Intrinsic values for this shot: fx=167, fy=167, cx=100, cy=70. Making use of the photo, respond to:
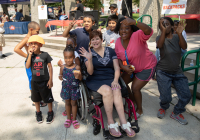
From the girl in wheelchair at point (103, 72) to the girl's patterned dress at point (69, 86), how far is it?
8.2 inches

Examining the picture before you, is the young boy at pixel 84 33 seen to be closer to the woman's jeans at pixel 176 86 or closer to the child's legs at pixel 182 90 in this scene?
the woman's jeans at pixel 176 86

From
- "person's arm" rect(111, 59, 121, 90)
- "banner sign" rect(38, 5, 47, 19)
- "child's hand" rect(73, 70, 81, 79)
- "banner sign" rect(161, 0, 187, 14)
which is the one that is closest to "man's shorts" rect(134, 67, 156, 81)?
"person's arm" rect(111, 59, 121, 90)

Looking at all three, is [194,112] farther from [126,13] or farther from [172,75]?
[126,13]

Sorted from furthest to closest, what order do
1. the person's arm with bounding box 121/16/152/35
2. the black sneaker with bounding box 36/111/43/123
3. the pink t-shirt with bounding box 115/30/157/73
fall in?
the black sneaker with bounding box 36/111/43/123 → the pink t-shirt with bounding box 115/30/157/73 → the person's arm with bounding box 121/16/152/35

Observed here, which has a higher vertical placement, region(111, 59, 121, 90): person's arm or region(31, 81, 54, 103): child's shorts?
region(111, 59, 121, 90): person's arm

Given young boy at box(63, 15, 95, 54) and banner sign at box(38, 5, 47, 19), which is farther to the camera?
banner sign at box(38, 5, 47, 19)

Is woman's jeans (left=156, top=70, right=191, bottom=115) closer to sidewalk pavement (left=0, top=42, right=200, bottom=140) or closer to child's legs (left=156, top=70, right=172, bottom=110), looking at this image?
child's legs (left=156, top=70, right=172, bottom=110)

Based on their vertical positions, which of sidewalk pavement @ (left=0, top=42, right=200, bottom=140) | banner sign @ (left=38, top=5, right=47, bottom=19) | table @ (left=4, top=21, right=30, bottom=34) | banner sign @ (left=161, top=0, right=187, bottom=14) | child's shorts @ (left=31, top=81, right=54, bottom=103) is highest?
banner sign @ (left=38, top=5, right=47, bottom=19)

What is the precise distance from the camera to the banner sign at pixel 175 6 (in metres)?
5.21

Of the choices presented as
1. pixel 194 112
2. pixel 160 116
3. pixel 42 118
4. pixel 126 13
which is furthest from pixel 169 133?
pixel 126 13

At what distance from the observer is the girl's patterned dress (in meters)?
2.55

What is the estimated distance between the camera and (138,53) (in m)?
2.56

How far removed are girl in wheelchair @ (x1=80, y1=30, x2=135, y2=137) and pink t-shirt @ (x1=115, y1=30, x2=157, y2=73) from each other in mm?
167

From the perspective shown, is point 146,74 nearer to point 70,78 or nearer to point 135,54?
point 135,54
